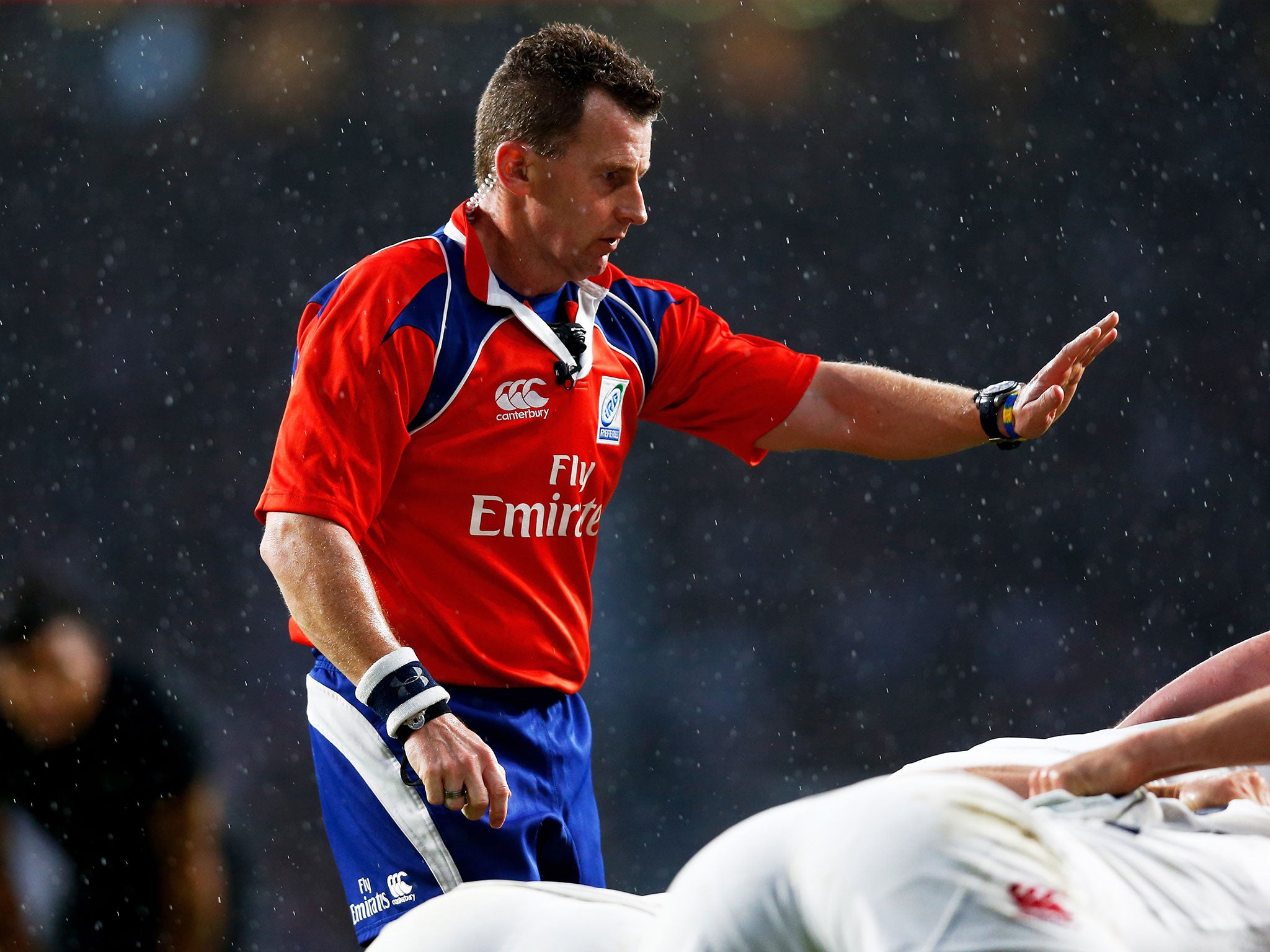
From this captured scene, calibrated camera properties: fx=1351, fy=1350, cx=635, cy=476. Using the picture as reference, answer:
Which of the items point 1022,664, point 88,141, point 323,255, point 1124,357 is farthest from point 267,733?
point 1124,357

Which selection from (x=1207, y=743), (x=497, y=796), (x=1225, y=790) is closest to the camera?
(x=1207, y=743)

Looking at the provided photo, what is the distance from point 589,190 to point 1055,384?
30.3 inches

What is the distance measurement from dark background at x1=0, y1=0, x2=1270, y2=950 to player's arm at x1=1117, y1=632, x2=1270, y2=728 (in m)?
2.43

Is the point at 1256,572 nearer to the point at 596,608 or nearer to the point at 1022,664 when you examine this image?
the point at 1022,664

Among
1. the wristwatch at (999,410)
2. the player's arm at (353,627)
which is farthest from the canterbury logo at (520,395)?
the wristwatch at (999,410)

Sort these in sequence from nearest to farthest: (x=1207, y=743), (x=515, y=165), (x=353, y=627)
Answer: (x=1207, y=743) < (x=353, y=627) < (x=515, y=165)

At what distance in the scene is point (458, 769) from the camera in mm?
1539

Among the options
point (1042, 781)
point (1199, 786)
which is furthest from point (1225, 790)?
point (1042, 781)

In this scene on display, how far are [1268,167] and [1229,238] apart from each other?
279 mm

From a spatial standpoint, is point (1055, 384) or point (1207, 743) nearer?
point (1207, 743)

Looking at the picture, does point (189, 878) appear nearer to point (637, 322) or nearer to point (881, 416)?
point (637, 322)

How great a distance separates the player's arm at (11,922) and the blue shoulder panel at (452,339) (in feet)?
6.07

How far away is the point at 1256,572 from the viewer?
13.7 feet

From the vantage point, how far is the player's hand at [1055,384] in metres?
2.03
